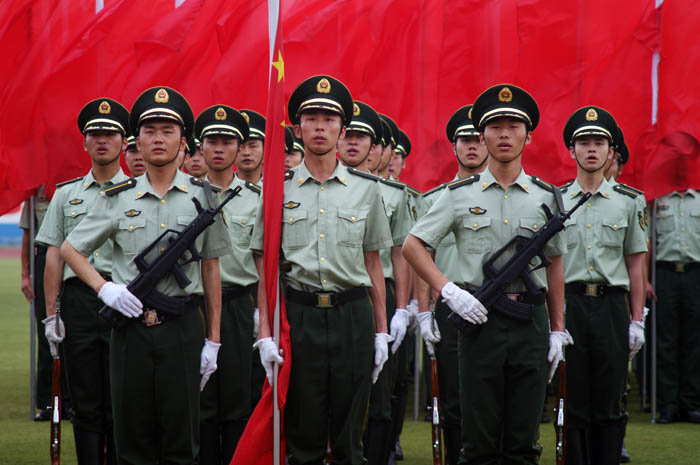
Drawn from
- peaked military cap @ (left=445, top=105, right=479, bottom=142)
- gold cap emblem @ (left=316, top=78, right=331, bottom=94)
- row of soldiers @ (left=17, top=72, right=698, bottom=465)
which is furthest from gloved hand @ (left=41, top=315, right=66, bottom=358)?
peaked military cap @ (left=445, top=105, right=479, bottom=142)

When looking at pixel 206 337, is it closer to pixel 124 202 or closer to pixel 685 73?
pixel 124 202

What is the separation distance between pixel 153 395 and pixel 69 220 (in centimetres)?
176

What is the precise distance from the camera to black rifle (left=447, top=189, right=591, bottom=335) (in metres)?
4.31

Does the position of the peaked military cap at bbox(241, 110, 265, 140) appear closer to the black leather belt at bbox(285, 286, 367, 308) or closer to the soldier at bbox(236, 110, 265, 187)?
the soldier at bbox(236, 110, 265, 187)

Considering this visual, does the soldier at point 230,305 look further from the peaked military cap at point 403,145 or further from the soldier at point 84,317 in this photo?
the peaked military cap at point 403,145

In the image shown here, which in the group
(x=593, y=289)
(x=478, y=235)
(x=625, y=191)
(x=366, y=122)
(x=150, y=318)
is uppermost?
(x=366, y=122)

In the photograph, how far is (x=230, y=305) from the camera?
224 inches

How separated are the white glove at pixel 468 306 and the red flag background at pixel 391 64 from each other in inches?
167

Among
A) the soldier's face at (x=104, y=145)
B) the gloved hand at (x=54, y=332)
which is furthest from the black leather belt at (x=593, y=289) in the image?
the gloved hand at (x=54, y=332)

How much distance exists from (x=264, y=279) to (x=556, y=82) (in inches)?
198

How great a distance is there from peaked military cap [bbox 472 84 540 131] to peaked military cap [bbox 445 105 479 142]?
5.71 ft

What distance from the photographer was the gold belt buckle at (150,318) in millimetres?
4250

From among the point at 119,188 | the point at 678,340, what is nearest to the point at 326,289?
the point at 119,188

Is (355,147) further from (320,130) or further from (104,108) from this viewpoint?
(320,130)
